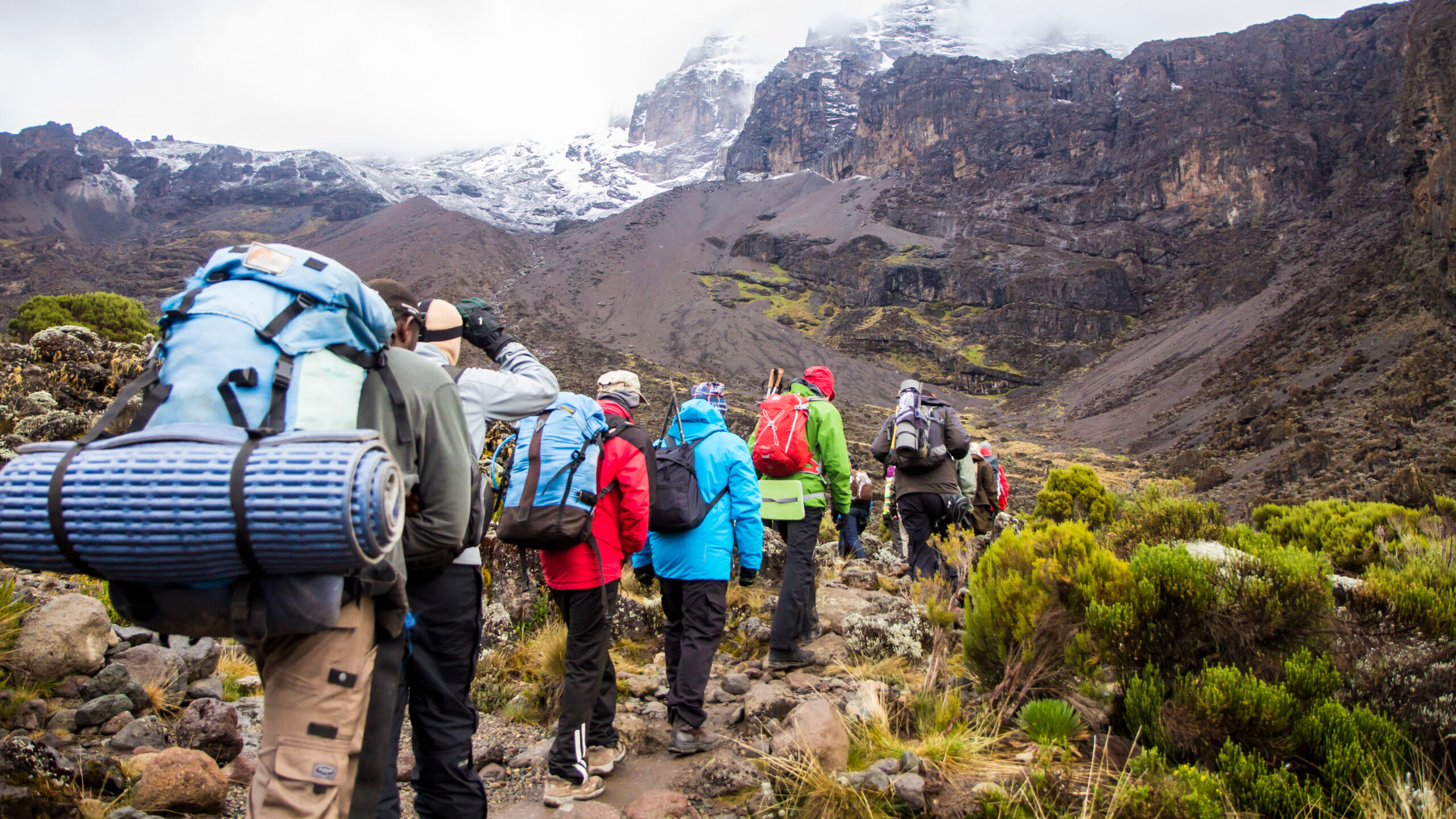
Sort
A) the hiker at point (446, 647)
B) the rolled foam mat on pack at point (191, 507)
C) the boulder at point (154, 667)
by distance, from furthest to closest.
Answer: the boulder at point (154, 667) → the hiker at point (446, 647) → the rolled foam mat on pack at point (191, 507)

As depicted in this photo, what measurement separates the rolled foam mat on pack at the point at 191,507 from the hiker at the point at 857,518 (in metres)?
7.64

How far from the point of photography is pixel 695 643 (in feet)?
12.2

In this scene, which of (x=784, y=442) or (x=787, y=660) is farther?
(x=784, y=442)

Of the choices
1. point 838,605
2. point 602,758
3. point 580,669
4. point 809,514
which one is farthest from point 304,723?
point 838,605

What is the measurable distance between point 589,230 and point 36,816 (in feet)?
382

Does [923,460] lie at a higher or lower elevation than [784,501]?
higher

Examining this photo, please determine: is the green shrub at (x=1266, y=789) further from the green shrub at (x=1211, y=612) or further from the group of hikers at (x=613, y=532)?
the group of hikers at (x=613, y=532)

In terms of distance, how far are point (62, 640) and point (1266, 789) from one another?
4.65 meters

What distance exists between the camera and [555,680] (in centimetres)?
429

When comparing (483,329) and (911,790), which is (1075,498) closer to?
(911,790)

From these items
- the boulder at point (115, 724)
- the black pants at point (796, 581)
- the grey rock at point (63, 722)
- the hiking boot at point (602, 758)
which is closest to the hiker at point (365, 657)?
the hiking boot at point (602, 758)

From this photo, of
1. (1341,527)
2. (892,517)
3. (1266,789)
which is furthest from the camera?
(892,517)

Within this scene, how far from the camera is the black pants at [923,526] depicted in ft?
19.4

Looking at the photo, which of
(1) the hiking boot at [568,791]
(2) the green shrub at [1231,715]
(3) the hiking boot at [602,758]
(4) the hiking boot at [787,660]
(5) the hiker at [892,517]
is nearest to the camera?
(2) the green shrub at [1231,715]
